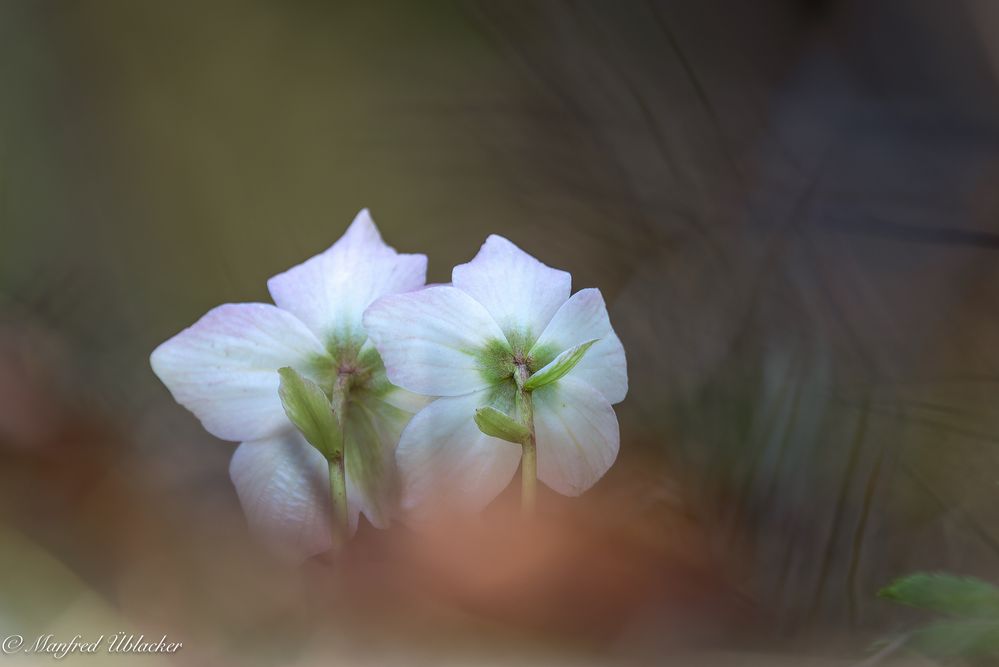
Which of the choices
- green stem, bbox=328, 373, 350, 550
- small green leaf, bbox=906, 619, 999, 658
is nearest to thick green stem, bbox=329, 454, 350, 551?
green stem, bbox=328, 373, 350, 550

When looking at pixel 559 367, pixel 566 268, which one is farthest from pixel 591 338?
pixel 566 268

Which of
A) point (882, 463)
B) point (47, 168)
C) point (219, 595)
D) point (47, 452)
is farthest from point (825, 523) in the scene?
point (47, 168)

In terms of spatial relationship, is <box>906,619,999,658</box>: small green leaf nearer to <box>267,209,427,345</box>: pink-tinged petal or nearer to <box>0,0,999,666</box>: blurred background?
<box>0,0,999,666</box>: blurred background

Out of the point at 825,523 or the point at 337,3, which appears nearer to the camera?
the point at 825,523

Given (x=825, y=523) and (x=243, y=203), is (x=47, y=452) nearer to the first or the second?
(x=243, y=203)

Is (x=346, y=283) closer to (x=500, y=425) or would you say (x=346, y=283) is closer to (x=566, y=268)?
(x=500, y=425)

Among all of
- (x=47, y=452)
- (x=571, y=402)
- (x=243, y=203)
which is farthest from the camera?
(x=243, y=203)
